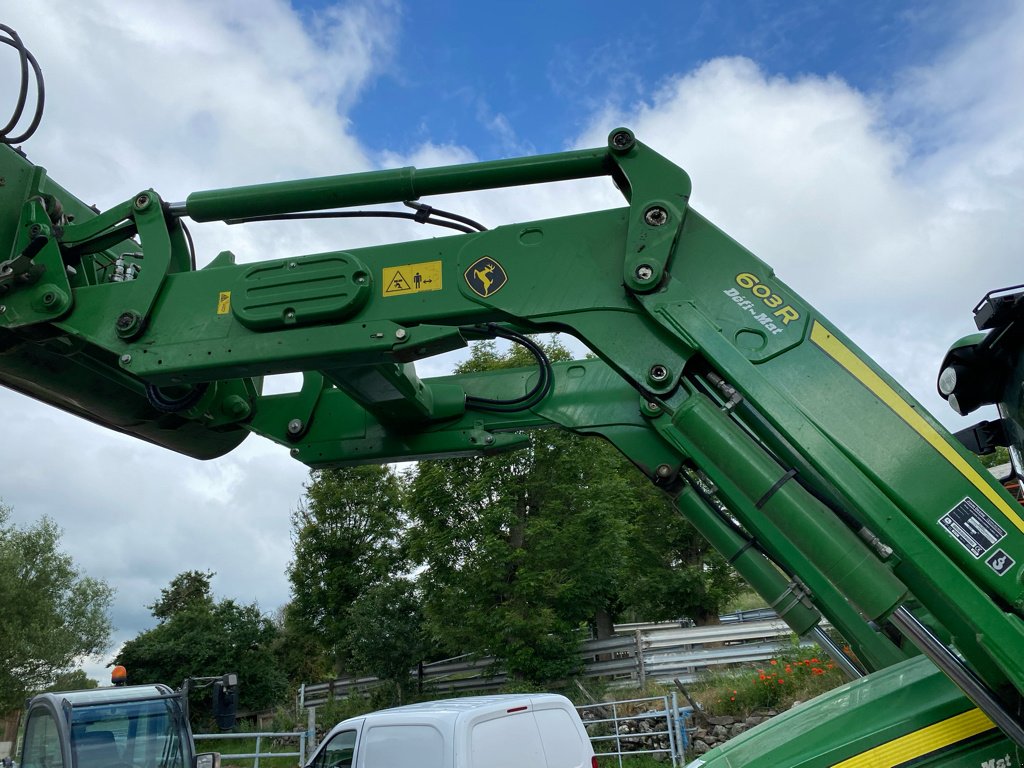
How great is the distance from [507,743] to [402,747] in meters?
0.92

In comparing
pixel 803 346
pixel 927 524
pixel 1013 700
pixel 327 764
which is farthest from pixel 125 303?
pixel 327 764

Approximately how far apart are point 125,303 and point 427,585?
18320 millimetres

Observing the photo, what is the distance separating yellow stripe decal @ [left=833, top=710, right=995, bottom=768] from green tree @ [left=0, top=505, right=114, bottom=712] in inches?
1362

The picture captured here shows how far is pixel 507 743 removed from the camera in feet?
22.8

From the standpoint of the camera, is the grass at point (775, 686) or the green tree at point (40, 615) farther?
the green tree at point (40, 615)

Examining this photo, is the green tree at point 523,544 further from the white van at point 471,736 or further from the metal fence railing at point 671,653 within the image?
the white van at point 471,736

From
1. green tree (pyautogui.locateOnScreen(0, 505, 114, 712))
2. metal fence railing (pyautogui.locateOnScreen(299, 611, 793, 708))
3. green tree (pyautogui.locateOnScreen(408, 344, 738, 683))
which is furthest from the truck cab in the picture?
green tree (pyautogui.locateOnScreen(0, 505, 114, 712))

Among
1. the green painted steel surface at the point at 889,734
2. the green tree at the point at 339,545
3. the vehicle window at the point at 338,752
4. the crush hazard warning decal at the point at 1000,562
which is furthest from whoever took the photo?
the green tree at the point at 339,545

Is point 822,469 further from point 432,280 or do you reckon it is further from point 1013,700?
point 432,280

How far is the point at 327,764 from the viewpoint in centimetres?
808

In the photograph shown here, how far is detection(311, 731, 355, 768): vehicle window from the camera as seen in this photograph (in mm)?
7801

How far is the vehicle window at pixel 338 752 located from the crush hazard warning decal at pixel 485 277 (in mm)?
5866

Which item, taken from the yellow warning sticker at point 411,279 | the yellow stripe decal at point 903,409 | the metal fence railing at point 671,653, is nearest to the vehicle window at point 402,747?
the yellow warning sticker at point 411,279

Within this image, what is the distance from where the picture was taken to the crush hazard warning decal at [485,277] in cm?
342
